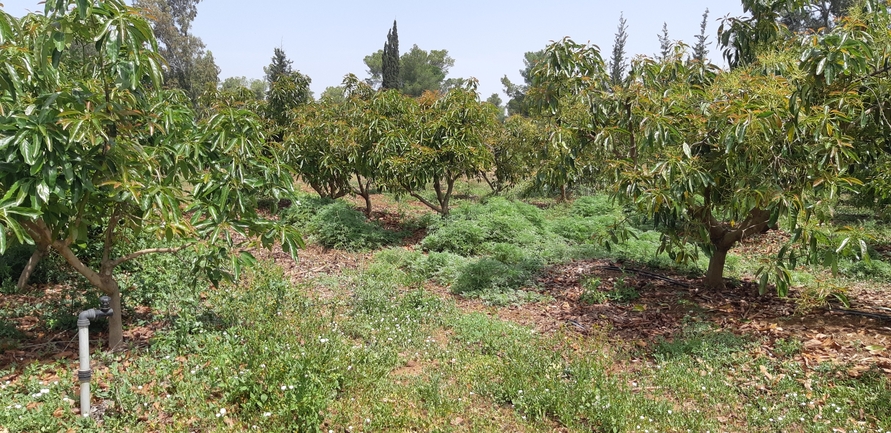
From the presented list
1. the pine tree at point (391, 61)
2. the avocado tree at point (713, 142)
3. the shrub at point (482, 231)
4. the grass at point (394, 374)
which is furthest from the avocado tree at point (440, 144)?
the pine tree at point (391, 61)

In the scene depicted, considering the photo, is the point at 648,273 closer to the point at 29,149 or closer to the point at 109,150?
the point at 109,150

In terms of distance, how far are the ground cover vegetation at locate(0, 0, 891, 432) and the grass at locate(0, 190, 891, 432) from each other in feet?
0.07

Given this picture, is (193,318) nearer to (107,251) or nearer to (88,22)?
(107,251)

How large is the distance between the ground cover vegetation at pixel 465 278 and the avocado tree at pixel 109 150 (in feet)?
0.05

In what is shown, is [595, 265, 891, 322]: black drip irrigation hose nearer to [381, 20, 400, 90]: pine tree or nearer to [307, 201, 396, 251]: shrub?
Answer: [307, 201, 396, 251]: shrub

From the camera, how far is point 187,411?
291cm

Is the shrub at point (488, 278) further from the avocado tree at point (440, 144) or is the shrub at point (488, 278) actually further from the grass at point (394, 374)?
the avocado tree at point (440, 144)

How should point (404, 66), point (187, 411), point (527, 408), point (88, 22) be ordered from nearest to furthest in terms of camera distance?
point (88, 22), point (187, 411), point (527, 408), point (404, 66)

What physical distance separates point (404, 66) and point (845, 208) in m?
37.7

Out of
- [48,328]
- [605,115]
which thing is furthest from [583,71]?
[48,328]

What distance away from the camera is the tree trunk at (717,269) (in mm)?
5380

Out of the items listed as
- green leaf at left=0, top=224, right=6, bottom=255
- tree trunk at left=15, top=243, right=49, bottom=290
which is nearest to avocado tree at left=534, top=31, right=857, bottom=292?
green leaf at left=0, top=224, right=6, bottom=255

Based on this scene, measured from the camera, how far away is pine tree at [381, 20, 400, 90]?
104ft

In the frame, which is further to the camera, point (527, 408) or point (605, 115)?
point (605, 115)
